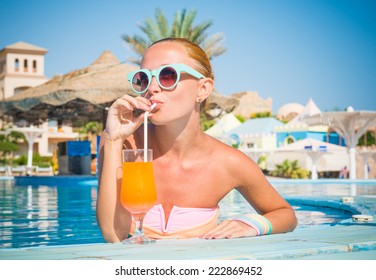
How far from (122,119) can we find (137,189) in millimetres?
331

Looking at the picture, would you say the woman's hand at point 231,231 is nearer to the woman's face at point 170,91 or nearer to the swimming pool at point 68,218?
the woman's face at point 170,91

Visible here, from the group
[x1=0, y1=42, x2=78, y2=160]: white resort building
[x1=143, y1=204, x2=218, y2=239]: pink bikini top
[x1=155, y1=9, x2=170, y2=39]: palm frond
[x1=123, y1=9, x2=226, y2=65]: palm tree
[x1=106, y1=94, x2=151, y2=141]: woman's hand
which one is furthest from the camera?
[x1=0, y1=42, x2=78, y2=160]: white resort building

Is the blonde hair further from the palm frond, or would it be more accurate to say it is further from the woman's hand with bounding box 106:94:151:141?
the palm frond

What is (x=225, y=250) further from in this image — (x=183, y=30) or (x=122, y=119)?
(x=183, y=30)

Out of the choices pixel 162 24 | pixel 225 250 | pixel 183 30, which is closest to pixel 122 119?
pixel 225 250

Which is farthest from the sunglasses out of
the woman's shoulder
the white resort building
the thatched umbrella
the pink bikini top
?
the white resort building

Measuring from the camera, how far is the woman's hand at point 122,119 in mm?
2221

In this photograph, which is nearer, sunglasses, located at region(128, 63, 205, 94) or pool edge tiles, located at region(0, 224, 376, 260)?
pool edge tiles, located at region(0, 224, 376, 260)

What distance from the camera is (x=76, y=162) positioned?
65.8 feet

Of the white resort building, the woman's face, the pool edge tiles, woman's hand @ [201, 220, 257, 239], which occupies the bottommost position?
the pool edge tiles

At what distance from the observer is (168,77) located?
7.59 feet

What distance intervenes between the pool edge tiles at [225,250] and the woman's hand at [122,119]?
1.58ft

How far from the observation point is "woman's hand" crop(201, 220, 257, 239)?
2.16m

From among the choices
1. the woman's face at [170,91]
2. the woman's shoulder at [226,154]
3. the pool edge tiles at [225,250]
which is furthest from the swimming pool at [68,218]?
the pool edge tiles at [225,250]
